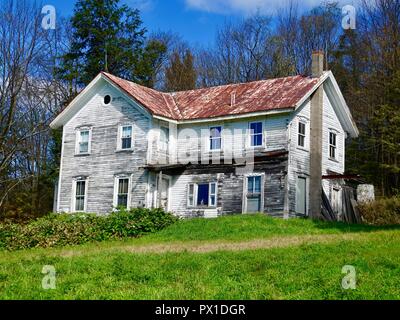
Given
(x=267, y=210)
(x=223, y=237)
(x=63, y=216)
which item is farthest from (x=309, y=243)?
(x=63, y=216)

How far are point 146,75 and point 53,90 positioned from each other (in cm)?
724

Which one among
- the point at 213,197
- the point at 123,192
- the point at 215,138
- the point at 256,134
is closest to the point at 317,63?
the point at 256,134

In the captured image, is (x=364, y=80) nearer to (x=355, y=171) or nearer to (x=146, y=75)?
(x=355, y=171)

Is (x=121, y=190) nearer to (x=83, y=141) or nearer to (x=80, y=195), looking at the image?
(x=80, y=195)

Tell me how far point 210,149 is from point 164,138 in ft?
8.70

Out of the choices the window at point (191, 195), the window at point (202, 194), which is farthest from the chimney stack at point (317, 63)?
the window at point (191, 195)

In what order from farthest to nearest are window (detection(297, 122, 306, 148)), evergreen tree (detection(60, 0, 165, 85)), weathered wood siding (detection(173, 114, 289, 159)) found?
1. evergreen tree (detection(60, 0, 165, 85))
2. window (detection(297, 122, 306, 148))
3. weathered wood siding (detection(173, 114, 289, 159))

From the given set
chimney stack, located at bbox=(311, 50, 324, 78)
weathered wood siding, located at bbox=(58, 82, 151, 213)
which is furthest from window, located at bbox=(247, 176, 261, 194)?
chimney stack, located at bbox=(311, 50, 324, 78)

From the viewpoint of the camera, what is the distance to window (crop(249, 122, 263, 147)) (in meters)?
34.0

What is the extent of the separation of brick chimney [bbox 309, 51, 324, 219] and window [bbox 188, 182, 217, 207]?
4.82 meters

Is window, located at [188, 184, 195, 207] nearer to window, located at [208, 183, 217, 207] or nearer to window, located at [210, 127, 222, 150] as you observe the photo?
window, located at [208, 183, 217, 207]

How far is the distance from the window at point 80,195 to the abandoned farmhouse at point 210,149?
0.18 feet

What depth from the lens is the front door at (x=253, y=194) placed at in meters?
32.7

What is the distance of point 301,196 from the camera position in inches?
→ 1310
